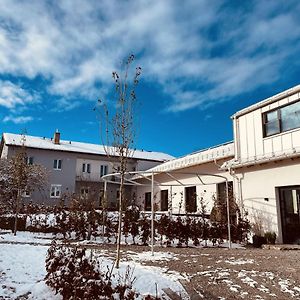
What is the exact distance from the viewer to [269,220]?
521 inches

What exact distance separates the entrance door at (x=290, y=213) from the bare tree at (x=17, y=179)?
1126 centimetres

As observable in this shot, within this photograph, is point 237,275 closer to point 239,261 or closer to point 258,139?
point 239,261

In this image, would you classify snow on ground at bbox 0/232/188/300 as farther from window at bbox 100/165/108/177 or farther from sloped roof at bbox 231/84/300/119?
window at bbox 100/165/108/177

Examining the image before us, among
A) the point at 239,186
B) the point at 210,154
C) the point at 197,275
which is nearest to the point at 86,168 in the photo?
the point at 210,154

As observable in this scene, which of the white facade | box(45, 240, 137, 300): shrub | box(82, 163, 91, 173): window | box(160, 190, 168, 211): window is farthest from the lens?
box(82, 163, 91, 173): window

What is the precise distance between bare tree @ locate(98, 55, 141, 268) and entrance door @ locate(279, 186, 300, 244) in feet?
26.3

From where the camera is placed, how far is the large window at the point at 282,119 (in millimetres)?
12961

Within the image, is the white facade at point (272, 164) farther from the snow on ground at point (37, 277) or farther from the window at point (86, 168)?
the window at point (86, 168)

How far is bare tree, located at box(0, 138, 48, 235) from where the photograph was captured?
1448 cm

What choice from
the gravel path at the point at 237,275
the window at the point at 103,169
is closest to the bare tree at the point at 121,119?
the gravel path at the point at 237,275

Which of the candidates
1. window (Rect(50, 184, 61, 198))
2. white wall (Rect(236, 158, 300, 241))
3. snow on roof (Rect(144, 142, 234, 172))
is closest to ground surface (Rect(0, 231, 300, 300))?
white wall (Rect(236, 158, 300, 241))

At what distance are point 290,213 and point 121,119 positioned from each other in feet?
28.6

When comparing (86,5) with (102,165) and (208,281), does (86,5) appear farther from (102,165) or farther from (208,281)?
(102,165)

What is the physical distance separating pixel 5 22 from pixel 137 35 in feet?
12.6
